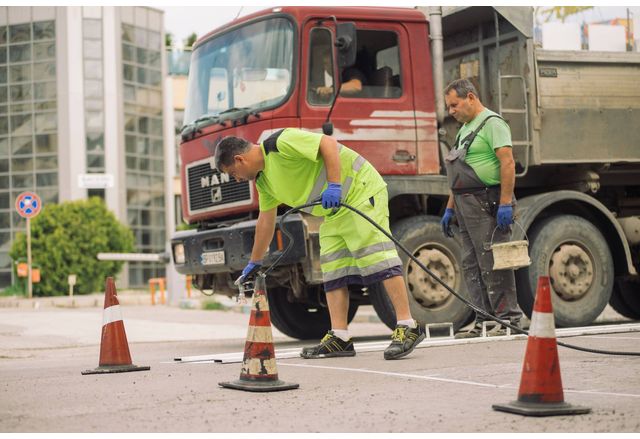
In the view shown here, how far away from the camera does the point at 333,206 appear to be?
285 inches

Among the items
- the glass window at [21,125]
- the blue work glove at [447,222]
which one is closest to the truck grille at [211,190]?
the blue work glove at [447,222]

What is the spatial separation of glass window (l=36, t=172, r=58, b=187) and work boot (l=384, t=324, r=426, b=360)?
29917 mm

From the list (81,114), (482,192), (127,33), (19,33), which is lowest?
(482,192)

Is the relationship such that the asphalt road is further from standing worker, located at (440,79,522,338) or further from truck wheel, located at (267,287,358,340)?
truck wheel, located at (267,287,358,340)

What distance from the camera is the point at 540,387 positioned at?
193 inches

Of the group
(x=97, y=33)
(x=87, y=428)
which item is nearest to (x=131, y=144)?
(x=97, y=33)

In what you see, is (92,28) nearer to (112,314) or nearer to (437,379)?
(112,314)

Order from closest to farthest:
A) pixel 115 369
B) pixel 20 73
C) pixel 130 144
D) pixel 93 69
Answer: pixel 115 369
pixel 20 73
pixel 93 69
pixel 130 144

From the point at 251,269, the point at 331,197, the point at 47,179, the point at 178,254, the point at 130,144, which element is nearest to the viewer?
the point at 331,197

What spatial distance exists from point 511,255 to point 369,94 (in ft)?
7.05

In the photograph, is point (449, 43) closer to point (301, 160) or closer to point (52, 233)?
point (301, 160)

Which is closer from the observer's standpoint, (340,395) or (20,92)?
(340,395)

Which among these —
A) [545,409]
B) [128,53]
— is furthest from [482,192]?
[128,53]
